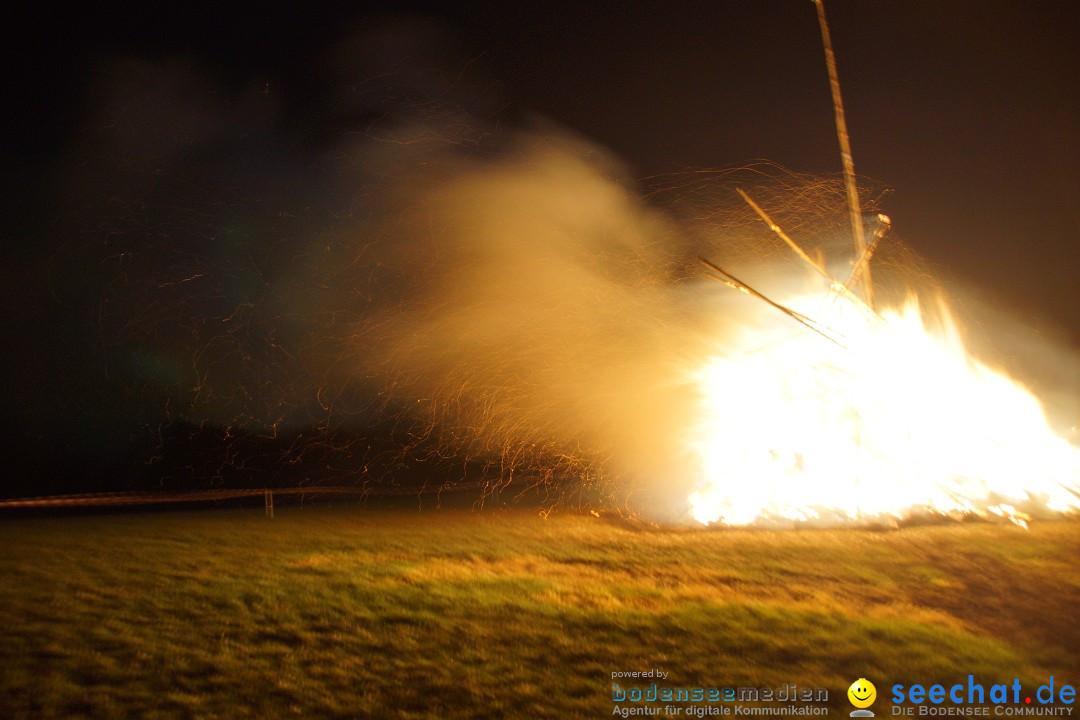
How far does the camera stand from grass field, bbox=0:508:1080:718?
3.92m

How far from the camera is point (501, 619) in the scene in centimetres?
529

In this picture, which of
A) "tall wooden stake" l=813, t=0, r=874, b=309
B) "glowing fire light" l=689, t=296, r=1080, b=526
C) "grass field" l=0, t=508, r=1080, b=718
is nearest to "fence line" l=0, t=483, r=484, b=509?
"grass field" l=0, t=508, r=1080, b=718

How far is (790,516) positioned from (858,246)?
3.88 m

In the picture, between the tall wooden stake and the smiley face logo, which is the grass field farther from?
the tall wooden stake

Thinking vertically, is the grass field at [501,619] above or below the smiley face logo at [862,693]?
above

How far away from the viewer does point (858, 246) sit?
28.7 ft

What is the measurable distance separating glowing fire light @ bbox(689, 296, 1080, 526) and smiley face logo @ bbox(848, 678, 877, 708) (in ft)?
18.6

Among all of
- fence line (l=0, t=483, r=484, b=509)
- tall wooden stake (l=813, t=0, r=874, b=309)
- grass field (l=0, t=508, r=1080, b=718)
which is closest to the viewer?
grass field (l=0, t=508, r=1080, b=718)

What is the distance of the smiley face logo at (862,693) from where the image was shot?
12.9 ft

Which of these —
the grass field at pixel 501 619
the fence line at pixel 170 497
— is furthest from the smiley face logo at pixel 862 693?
the fence line at pixel 170 497

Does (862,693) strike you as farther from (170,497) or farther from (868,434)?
(170,497)

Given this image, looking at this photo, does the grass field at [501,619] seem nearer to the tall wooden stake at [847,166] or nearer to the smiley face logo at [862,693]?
the smiley face logo at [862,693]

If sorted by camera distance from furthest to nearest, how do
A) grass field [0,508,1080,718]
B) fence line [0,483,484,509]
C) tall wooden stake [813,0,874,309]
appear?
fence line [0,483,484,509], tall wooden stake [813,0,874,309], grass field [0,508,1080,718]

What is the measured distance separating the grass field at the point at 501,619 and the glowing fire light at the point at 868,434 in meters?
1.12
